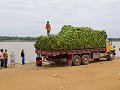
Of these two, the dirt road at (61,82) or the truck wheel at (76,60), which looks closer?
the dirt road at (61,82)

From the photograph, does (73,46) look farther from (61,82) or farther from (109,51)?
(61,82)

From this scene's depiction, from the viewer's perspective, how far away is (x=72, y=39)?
85.1ft

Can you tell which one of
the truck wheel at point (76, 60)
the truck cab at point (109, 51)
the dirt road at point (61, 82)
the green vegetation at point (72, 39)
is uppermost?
the green vegetation at point (72, 39)

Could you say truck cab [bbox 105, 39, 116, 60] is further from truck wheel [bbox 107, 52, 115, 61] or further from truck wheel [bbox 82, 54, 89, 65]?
truck wheel [bbox 82, 54, 89, 65]

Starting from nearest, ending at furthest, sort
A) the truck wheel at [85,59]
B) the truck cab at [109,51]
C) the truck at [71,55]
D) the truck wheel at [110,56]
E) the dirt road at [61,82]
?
1. the dirt road at [61,82]
2. the truck at [71,55]
3. the truck wheel at [85,59]
4. the truck cab at [109,51]
5. the truck wheel at [110,56]

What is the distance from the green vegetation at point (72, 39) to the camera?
24819 millimetres

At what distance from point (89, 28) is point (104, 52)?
2.60m

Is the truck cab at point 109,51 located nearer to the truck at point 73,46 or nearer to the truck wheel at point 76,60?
the truck at point 73,46

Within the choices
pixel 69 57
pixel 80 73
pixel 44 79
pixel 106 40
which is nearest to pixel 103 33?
pixel 106 40

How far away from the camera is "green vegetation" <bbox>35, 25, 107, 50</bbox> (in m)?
24.8

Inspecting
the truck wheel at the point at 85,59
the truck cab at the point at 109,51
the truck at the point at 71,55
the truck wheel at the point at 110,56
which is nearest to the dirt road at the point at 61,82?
the truck at the point at 71,55

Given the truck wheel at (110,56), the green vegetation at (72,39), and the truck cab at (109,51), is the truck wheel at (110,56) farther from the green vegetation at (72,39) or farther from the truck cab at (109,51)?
the green vegetation at (72,39)

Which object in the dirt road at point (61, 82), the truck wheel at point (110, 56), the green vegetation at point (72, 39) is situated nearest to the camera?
the dirt road at point (61, 82)

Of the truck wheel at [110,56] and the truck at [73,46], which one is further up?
the truck at [73,46]
